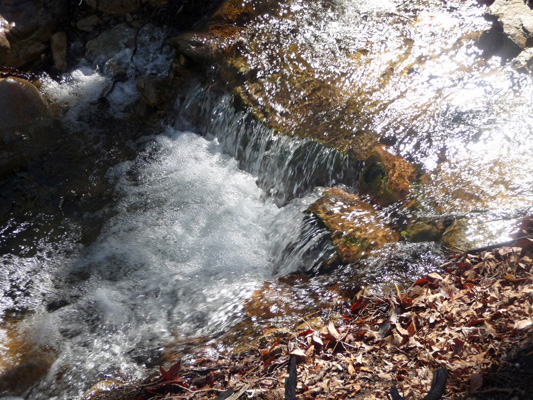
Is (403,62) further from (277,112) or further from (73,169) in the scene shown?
(73,169)

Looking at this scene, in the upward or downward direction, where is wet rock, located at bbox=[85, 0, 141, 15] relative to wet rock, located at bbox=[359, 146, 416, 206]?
upward

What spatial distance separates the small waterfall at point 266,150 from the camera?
4914 millimetres

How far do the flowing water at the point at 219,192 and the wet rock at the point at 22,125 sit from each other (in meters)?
0.31

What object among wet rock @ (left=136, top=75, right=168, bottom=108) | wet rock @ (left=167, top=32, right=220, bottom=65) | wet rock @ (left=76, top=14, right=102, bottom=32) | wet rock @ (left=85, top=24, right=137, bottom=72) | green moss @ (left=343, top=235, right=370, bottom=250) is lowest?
green moss @ (left=343, top=235, right=370, bottom=250)

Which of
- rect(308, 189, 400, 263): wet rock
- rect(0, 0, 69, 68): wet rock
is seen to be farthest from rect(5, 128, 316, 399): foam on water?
rect(0, 0, 69, 68): wet rock

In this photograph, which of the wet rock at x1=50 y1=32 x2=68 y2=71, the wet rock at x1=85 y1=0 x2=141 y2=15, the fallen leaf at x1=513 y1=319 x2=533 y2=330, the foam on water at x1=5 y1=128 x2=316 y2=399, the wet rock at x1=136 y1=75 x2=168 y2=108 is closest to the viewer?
the fallen leaf at x1=513 y1=319 x2=533 y2=330

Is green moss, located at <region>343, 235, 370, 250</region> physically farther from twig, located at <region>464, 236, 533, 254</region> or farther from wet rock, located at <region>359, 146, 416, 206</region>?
twig, located at <region>464, 236, 533, 254</region>

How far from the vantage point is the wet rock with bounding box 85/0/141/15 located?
8008 millimetres

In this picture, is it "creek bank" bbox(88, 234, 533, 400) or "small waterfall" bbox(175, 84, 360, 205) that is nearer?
"creek bank" bbox(88, 234, 533, 400)

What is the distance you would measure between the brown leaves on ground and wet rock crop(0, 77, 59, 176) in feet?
15.8

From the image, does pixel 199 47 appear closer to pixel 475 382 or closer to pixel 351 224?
pixel 351 224

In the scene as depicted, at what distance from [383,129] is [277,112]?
4.54 feet

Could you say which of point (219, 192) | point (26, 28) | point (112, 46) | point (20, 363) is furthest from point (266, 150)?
point (26, 28)

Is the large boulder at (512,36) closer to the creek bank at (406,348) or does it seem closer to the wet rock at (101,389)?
the creek bank at (406,348)
